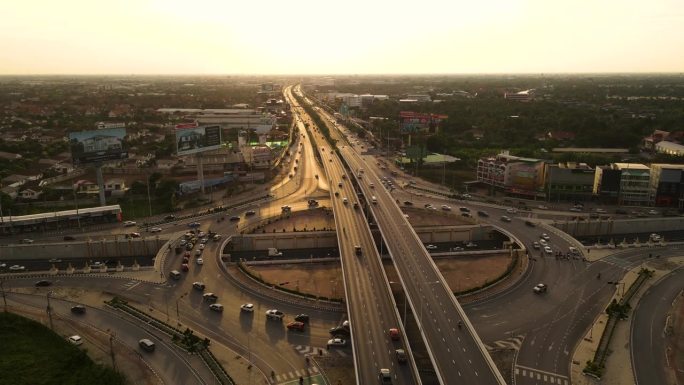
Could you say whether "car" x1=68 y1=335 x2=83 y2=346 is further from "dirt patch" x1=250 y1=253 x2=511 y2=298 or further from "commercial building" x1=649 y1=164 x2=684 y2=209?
"commercial building" x1=649 y1=164 x2=684 y2=209

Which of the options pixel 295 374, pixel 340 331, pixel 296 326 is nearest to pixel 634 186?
pixel 340 331

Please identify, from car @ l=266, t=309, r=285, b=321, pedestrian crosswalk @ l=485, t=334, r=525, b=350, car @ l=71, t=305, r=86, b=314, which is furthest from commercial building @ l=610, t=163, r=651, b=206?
car @ l=71, t=305, r=86, b=314

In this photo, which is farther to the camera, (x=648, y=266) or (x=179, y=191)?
(x=179, y=191)

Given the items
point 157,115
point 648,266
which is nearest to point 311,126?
point 157,115

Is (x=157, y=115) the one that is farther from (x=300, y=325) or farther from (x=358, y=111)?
(x=300, y=325)

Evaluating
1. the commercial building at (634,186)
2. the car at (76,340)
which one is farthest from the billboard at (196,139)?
the commercial building at (634,186)

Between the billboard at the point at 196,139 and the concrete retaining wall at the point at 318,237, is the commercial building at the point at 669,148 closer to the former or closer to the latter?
the concrete retaining wall at the point at 318,237
